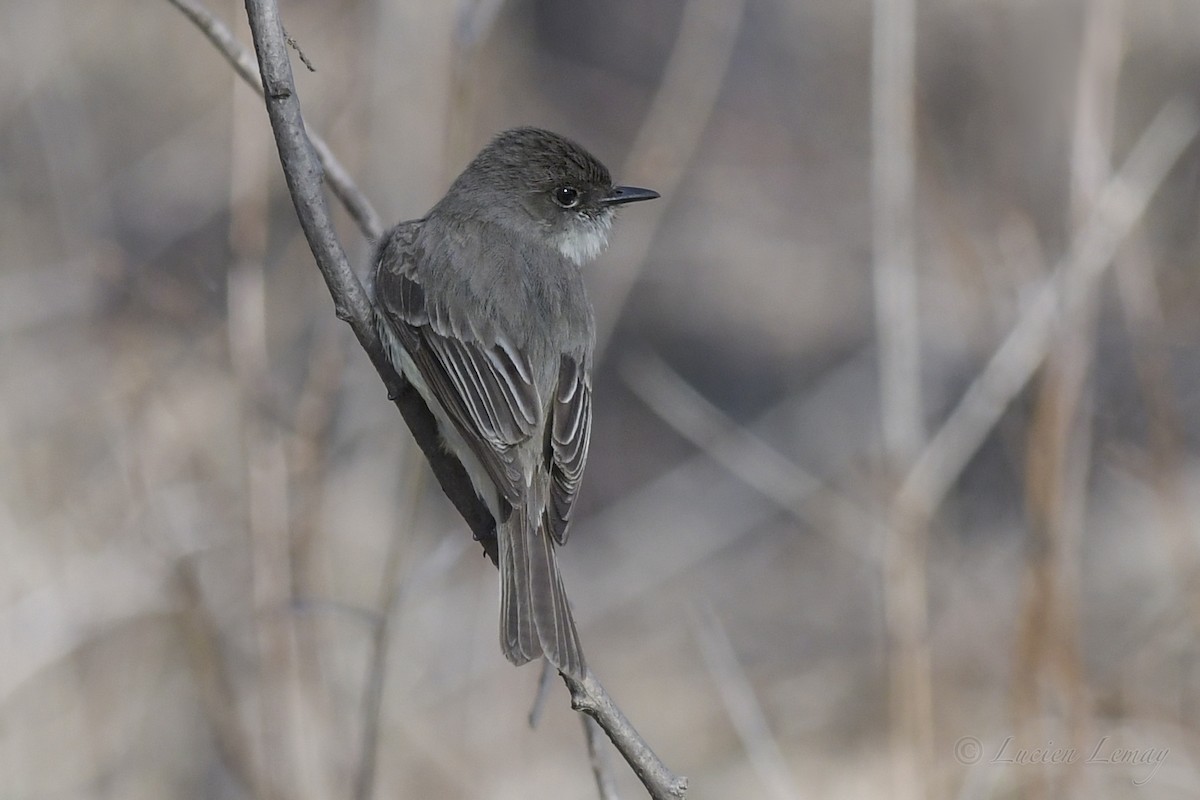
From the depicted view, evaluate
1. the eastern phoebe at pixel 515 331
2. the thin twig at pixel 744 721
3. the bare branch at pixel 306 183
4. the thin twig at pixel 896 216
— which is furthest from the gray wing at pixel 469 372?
the thin twig at pixel 896 216

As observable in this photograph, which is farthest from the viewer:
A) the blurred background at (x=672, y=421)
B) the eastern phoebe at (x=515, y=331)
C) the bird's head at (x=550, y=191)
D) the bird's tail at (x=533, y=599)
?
the bird's head at (x=550, y=191)

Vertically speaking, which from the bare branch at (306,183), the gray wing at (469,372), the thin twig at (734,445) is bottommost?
the thin twig at (734,445)

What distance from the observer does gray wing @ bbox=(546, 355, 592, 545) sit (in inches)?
137

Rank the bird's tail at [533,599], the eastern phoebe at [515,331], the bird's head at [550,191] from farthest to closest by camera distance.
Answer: the bird's head at [550,191] < the eastern phoebe at [515,331] < the bird's tail at [533,599]

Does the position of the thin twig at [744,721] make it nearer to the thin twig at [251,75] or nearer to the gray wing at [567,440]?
the gray wing at [567,440]

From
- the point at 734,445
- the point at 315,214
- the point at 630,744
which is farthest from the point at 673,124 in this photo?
the point at 630,744

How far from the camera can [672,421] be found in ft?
16.5

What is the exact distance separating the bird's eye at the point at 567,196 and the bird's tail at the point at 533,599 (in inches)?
45.2

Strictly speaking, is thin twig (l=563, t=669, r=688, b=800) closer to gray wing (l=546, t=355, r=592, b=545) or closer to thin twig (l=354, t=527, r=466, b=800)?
gray wing (l=546, t=355, r=592, b=545)

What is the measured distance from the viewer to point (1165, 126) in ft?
15.1

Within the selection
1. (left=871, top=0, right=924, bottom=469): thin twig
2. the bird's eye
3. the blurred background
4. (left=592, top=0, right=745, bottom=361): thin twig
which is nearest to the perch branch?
the blurred background

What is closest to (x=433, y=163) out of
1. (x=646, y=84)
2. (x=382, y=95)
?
(x=382, y=95)

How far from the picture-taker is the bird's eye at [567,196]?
13.8ft

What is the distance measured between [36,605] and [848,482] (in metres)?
4.31
